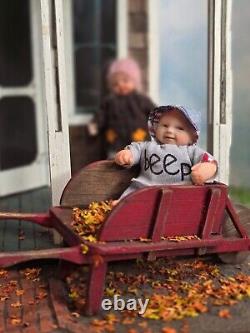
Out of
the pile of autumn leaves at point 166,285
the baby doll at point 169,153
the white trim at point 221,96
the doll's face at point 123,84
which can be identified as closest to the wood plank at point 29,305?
the pile of autumn leaves at point 166,285

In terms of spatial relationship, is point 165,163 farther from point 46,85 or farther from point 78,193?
point 46,85

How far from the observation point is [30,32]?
5.68 m

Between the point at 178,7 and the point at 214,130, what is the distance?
2219 millimetres

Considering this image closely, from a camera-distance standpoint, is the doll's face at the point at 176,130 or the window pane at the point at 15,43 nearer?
the doll's face at the point at 176,130

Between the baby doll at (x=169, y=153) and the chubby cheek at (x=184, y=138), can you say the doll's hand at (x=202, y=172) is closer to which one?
the baby doll at (x=169, y=153)

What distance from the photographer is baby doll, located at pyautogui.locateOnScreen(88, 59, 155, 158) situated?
19.8 feet

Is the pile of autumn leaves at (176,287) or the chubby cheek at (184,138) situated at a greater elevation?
the chubby cheek at (184,138)

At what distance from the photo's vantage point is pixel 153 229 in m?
3.05

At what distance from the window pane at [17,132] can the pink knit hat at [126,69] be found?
0.97 meters

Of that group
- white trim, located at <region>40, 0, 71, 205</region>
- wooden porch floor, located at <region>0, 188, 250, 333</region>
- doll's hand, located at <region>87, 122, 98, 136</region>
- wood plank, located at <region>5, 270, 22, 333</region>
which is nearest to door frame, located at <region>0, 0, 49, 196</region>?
doll's hand, located at <region>87, 122, 98, 136</region>

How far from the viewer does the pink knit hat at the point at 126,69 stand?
19.7 ft

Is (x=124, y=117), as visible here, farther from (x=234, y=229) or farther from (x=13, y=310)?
(x=13, y=310)

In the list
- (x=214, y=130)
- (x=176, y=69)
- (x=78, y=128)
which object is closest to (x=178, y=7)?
(x=176, y=69)

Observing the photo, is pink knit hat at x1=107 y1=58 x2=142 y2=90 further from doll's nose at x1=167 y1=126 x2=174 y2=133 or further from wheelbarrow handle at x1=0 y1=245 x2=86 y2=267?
wheelbarrow handle at x1=0 y1=245 x2=86 y2=267
